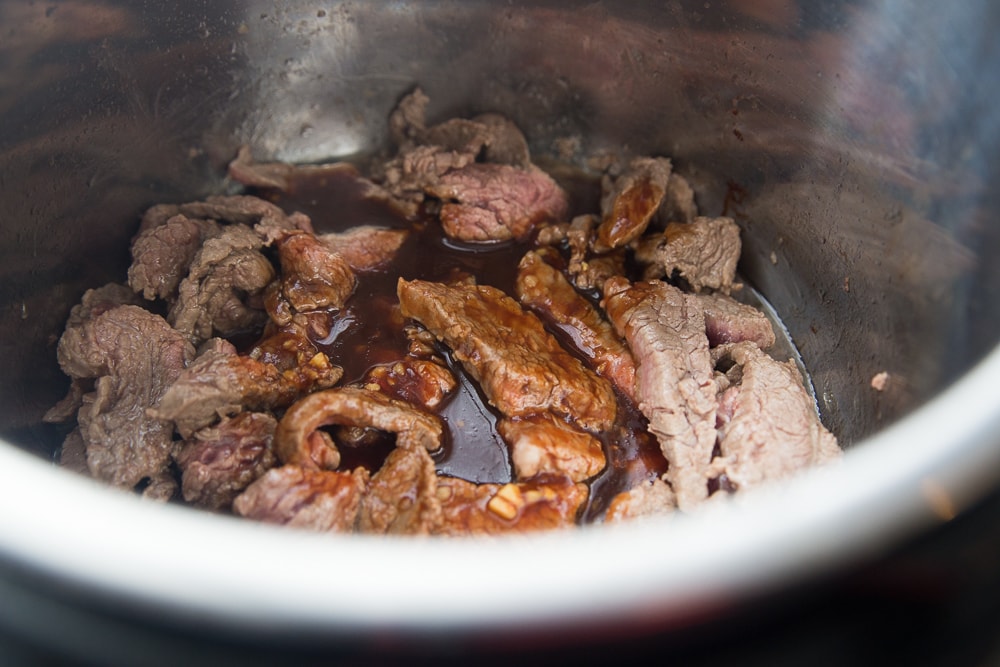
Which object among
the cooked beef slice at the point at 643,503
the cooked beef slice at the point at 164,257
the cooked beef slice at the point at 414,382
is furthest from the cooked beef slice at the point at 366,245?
the cooked beef slice at the point at 643,503

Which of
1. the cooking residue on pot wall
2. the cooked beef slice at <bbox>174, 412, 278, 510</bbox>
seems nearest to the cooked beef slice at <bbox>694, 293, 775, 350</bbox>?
the cooking residue on pot wall

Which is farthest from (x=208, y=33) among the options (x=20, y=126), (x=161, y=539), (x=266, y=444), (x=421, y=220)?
(x=161, y=539)

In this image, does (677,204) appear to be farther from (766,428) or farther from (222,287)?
(222,287)

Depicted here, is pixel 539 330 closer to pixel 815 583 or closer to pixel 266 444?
pixel 266 444

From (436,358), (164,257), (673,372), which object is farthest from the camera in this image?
(164,257)

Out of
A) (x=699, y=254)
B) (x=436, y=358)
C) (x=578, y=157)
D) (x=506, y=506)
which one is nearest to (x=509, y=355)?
(x=436, y=358)

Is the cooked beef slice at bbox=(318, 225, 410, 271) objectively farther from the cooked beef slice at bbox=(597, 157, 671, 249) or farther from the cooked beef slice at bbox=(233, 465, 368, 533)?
the cooked beef slice at bbox=(233, 465, 368, 533)
